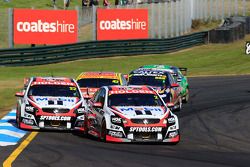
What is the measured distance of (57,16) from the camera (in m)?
49.1

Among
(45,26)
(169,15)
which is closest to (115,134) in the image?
(45,26)

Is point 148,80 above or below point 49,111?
above

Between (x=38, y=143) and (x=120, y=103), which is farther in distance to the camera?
(x=120, y=103)

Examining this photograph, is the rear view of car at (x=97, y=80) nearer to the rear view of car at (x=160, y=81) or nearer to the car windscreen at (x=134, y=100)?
the rear view of car at (x=160, y=81)

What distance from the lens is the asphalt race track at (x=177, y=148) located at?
1529cm

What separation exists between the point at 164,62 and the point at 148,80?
2269 cm

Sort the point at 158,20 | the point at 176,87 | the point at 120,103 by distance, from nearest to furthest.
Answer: the point at 120,103, the point at 176,87, the point at 158,20

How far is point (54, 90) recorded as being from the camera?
22203mm

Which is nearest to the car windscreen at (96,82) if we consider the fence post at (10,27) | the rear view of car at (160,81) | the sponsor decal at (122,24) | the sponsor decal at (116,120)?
the rear view of car at (160,81)

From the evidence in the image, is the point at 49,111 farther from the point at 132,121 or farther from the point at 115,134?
the point at 132,121

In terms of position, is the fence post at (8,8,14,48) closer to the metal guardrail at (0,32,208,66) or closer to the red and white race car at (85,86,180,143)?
the metal guardrail at (0,32,208,66)

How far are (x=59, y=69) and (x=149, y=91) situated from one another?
944 inches

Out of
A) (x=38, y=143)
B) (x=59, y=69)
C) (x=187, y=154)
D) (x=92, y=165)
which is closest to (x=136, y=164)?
(x=92, y=165)

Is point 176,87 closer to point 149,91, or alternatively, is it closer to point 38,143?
point 149,91
